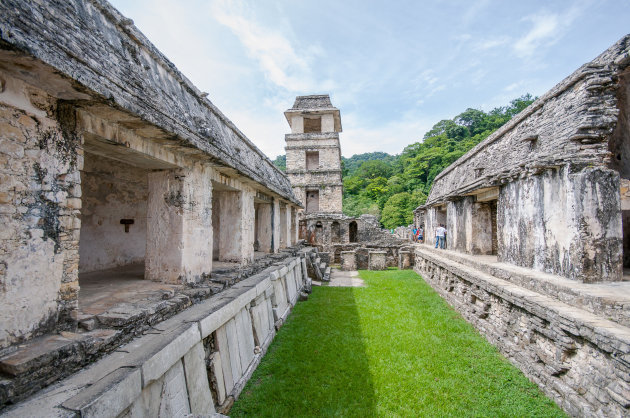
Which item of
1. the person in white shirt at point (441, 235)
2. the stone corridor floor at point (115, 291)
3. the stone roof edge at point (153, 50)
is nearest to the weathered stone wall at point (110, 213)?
the stone corridor floor at point (115, 291)

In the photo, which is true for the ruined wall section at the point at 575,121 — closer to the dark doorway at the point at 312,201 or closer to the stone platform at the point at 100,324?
the stone platform at the point at 100,324

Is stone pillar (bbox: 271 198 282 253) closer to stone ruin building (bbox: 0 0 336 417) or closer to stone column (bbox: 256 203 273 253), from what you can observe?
stone column (bbox: 256 203 273 253)

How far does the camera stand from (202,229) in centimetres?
445

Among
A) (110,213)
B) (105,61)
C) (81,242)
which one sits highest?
(105,61)

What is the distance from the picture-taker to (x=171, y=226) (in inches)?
158

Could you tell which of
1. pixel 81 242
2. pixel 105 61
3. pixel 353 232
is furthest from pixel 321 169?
pixel 105 61

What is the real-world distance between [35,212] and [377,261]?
14098 millimetres

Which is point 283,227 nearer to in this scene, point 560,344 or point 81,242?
point 81,242

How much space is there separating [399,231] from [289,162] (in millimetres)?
11674

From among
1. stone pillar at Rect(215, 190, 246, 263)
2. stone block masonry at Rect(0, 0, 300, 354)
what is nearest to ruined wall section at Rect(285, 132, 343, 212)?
stone pillar at Rect(215, 190, 246, 263)

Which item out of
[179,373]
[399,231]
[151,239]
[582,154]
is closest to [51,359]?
[179,373]

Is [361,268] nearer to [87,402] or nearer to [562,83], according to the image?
[562,83]

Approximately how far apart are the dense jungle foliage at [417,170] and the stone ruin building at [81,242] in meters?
31.6

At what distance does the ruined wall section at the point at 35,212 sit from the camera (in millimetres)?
1971
